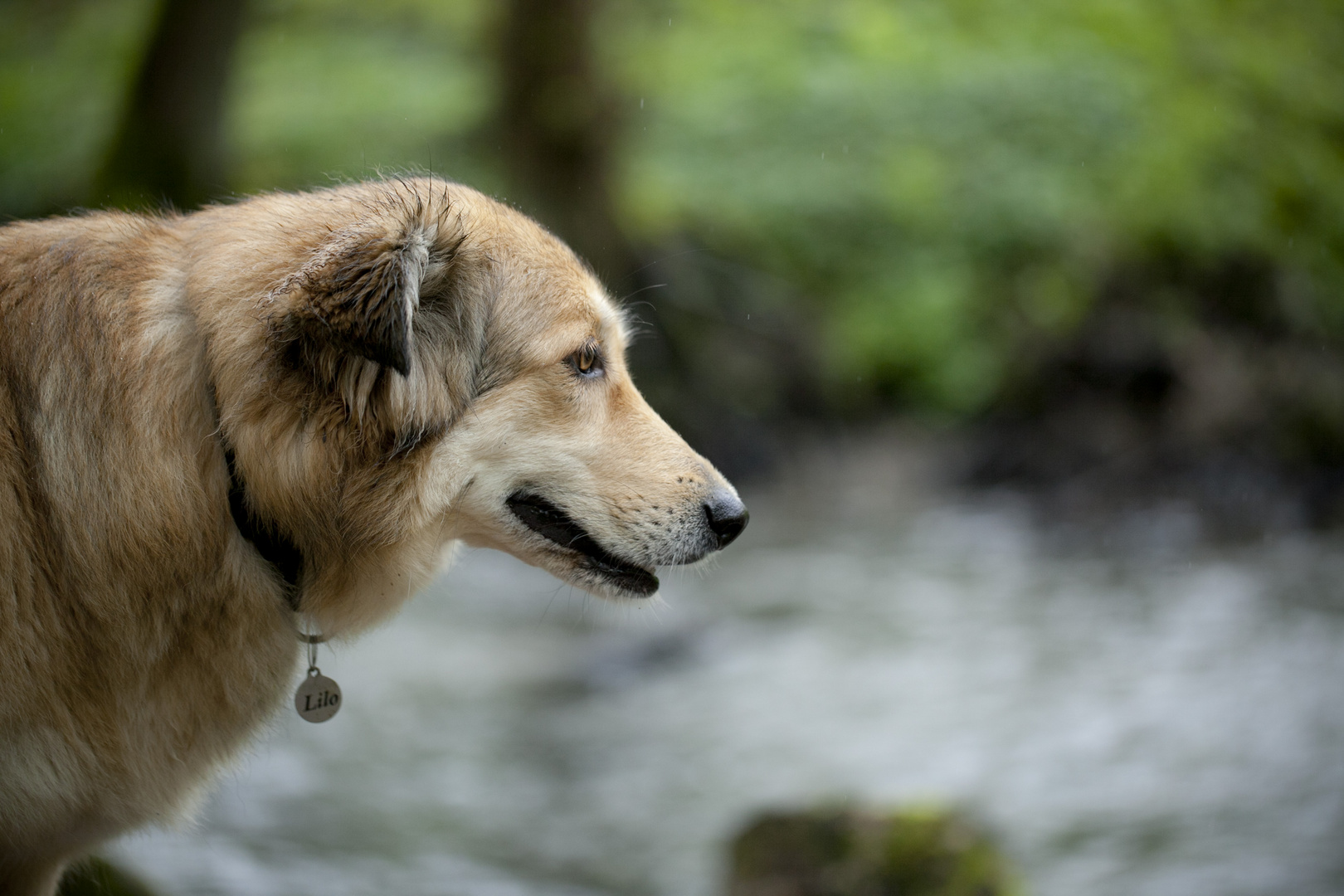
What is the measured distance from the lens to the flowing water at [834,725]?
5336 millimetres

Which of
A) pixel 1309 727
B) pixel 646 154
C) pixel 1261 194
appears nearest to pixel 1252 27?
pixel 1261 194

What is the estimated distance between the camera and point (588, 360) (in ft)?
9.86

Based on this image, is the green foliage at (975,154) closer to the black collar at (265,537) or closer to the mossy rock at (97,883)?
the mossy rock at (97,883)

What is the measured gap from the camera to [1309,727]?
660 centimetres

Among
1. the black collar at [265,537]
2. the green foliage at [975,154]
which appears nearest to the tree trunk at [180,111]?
the green foliage at [975,154]

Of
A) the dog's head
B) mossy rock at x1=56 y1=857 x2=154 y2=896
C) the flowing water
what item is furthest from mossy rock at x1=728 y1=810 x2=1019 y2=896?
mossy rock at x1=56 y1=857 x2=154 y2=896

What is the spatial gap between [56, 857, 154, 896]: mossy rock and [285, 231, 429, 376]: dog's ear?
2.35 m

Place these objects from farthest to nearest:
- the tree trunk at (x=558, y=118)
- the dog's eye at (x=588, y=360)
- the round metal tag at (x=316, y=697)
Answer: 1. the tree trunk at (x=558, y=118)
2. the dog's eye at (x=588, y=360)
3. the round metal tag at (x=316, y=697)

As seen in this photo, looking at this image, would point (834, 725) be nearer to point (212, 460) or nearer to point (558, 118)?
point (212, 460)

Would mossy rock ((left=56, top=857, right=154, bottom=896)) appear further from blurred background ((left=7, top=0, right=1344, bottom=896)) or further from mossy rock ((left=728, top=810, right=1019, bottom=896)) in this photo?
mossy rock ((left=728, top=810, right=1019, bottom=896))

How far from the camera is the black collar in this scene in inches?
101

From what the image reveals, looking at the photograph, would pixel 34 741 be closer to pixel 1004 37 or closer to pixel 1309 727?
pixel 1309 727

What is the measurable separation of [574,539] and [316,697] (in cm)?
79

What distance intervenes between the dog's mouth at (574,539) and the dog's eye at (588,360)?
0.37m
